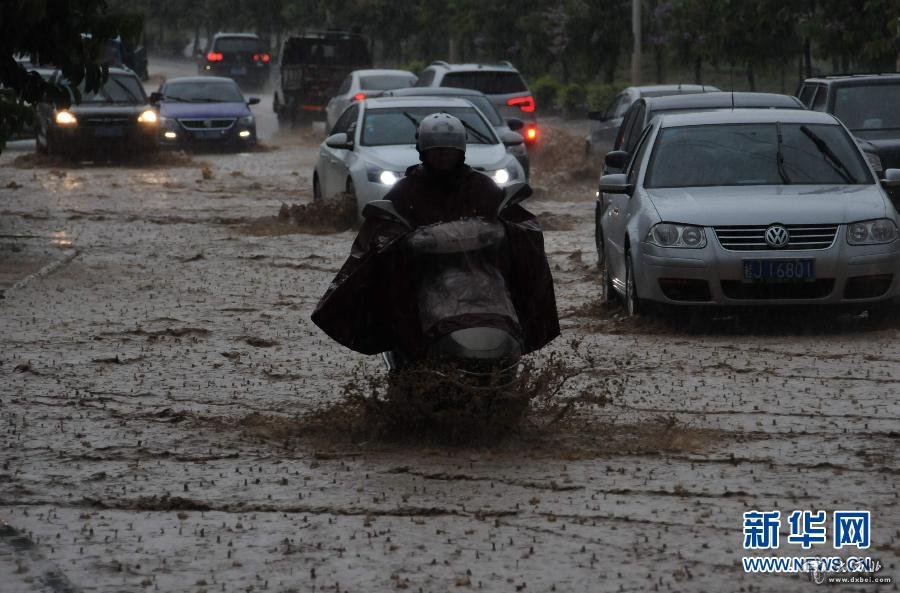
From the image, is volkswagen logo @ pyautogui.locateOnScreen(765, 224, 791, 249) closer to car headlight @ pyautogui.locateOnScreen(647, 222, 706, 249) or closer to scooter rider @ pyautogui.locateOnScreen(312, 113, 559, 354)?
car headlight @ pyautogui.locateOnScreen(647, 222, 706, 249)

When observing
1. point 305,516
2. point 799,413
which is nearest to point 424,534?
point 305,516

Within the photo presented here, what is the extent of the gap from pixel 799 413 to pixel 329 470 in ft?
8.49

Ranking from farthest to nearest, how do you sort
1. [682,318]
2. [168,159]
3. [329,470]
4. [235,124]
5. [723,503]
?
[235,124] < [168,159] < [682,318] < [329,470] < [723,503]

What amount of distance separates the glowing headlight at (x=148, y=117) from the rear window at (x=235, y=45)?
1410 inches

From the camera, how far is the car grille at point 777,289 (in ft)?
36.2

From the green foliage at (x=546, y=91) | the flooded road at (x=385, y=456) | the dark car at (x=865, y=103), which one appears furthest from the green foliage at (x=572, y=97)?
the flooded road at (x=385, y=456)

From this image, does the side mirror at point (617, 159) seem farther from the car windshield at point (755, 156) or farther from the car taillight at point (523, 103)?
the car taillight at point (523, 103)

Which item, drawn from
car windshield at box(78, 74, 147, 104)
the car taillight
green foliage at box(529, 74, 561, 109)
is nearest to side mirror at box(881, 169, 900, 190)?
the car taillight

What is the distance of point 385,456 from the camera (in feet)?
25.1

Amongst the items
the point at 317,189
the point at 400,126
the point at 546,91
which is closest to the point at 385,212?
the point at 400,126

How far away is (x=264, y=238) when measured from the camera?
726 inches

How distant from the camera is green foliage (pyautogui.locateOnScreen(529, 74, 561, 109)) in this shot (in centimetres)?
4816

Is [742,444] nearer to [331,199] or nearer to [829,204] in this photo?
[829,204]

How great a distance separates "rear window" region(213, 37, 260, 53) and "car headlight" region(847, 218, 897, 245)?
56.5 m
